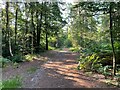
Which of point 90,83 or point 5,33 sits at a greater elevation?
point 5,33

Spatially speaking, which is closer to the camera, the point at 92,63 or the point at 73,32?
the point at 92,63

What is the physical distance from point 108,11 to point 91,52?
3.44 metres

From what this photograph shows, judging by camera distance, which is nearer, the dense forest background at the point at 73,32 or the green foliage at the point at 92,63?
the dense forest background at the point at 73,32

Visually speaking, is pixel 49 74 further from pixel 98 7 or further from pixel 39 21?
pixel 39 21

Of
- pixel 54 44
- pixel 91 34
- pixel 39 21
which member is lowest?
pixel 54 44

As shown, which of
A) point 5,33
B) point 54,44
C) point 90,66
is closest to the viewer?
point 90,66

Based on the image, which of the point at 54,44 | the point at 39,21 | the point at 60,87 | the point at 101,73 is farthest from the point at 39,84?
the point at 54,44

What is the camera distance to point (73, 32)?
31531 mm

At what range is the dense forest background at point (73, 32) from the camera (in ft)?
28.6

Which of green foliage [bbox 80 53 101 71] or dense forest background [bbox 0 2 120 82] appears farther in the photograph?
green foliage [bbox 80 53 101 71]

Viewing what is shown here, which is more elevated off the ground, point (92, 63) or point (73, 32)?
point (73, 32)

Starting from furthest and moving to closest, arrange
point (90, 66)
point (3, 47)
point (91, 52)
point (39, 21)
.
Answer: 1. point (39, 21)
2. point (3, 47)
3. point (91, 52)
4. point (90, 66)

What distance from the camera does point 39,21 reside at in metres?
22.1

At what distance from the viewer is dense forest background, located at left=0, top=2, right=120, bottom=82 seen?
871 centimetres
